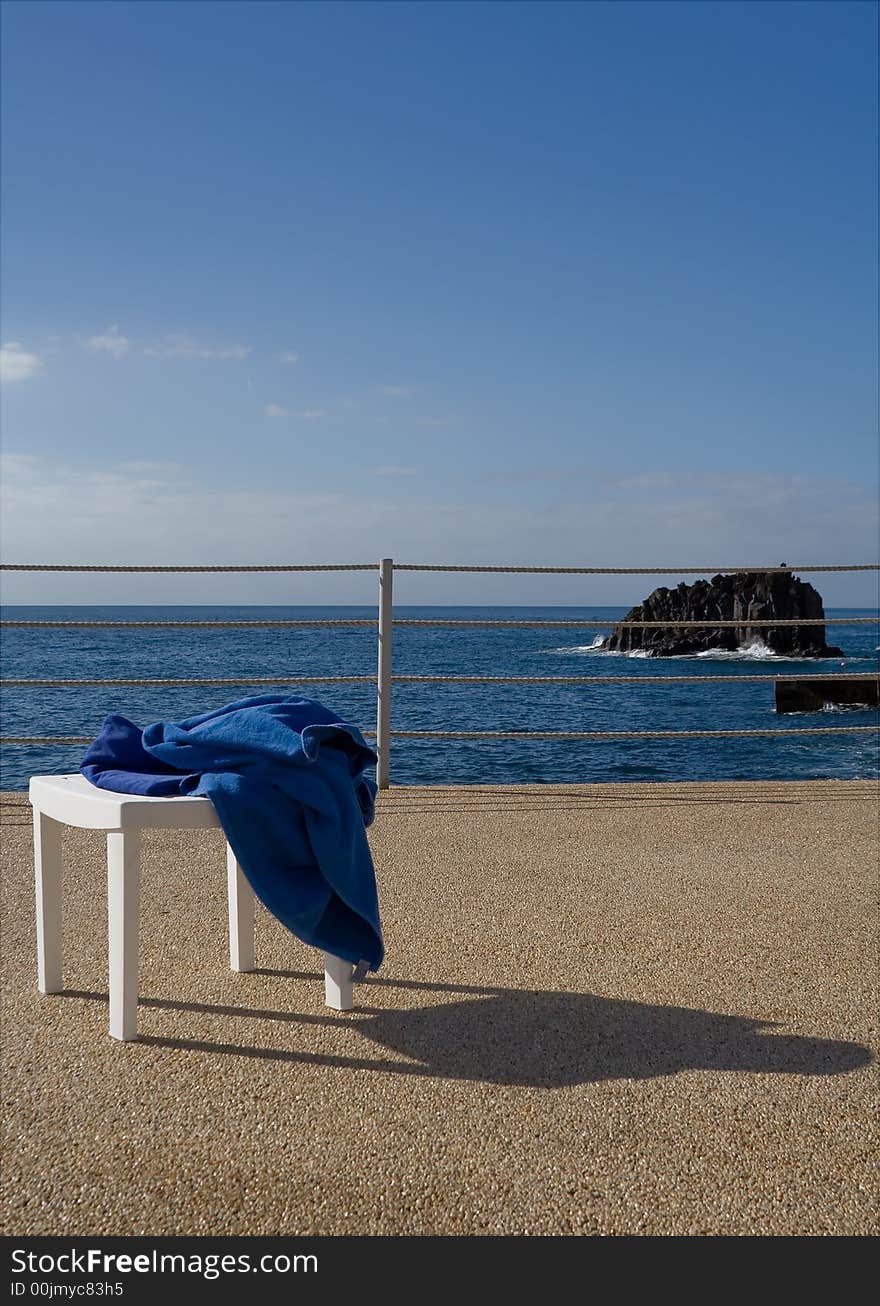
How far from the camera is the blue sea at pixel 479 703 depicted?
10.2 m

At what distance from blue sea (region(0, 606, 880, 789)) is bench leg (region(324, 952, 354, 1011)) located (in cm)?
235

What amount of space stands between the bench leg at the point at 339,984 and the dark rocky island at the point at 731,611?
116ft

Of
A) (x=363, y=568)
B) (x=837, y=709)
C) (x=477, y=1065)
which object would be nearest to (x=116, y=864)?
(x=477, y=1065)

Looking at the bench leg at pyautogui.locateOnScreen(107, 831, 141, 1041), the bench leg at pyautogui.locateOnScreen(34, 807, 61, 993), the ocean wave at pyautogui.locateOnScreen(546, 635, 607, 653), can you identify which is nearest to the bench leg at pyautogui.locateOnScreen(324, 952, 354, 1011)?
the bench leg at pyautogui.locateOnScreen(107, 831, 141, 1041)

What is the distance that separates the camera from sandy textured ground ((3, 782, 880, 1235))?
1181mm

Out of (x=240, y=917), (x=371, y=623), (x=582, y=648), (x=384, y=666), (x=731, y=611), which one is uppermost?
(x=731, y=611)

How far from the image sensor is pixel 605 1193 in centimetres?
120

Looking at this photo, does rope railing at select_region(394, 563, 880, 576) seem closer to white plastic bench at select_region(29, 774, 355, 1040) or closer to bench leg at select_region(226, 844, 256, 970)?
bench leg at select_region(226, 844, 256, 970)

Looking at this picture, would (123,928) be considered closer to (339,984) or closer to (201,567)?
(339,984)

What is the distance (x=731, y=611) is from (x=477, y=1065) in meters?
41.3

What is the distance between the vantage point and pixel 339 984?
181 cm

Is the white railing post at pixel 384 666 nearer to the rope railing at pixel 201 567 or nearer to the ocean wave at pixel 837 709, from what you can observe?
the rope railing at pixel 201 567

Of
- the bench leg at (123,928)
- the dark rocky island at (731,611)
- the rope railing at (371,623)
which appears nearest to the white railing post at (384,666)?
the rope railing at (371,623)

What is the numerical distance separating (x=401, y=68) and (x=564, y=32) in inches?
40.6
